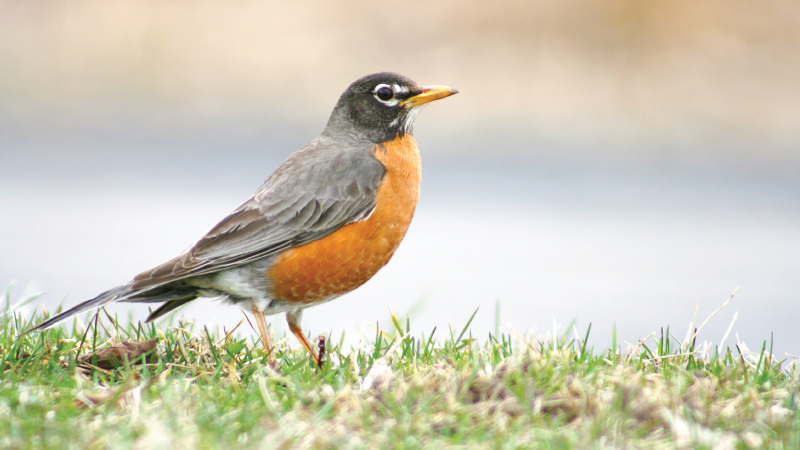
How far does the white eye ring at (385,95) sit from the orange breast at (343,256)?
24.4 inches

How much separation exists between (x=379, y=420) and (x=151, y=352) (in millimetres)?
1475

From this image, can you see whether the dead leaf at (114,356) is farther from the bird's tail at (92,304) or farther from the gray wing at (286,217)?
the gray wing at (286,217)

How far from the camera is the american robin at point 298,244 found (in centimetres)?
388

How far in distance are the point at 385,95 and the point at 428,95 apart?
0.27 m

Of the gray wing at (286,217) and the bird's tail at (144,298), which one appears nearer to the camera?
the bird's tail at (144,298)

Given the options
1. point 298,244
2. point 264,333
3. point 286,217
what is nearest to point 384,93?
point 286,217

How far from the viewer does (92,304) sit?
147 inches

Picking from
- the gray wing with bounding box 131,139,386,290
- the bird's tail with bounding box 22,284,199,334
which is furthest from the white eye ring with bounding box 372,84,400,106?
the bird's tail with bounding box 22,284,199,334

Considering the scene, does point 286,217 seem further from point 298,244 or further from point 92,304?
point 92,304

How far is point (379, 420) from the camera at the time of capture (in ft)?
7.94

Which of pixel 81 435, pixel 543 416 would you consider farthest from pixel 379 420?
pixel 81 435

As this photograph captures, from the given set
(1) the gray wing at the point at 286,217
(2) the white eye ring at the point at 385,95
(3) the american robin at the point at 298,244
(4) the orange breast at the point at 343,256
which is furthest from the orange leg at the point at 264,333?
(2) the white eye ring at the point at 385,95

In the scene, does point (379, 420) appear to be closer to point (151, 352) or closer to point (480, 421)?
point (480, 421)

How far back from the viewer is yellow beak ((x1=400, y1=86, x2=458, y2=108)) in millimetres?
4484
